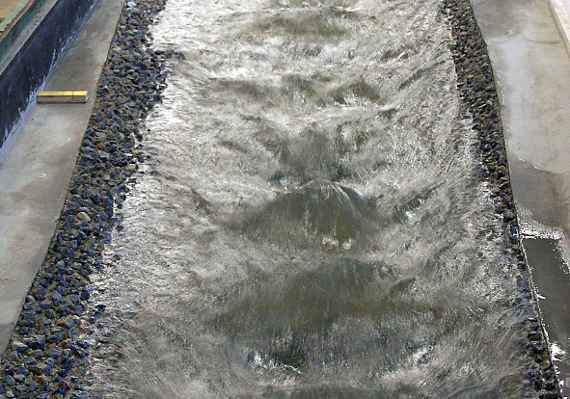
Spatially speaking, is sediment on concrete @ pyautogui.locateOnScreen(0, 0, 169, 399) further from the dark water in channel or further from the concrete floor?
the concrete floor

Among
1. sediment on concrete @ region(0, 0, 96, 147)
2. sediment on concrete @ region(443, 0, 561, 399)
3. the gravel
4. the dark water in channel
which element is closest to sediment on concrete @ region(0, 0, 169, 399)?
the gravel

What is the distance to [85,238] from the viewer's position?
7.75 meters

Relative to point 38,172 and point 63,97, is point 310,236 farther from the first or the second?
point 63,97

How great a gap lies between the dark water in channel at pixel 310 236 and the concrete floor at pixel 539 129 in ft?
1.13

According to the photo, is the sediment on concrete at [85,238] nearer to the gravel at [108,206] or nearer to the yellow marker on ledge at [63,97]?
the gravel at [108,206]

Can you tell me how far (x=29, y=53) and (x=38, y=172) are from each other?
1689 millimetres

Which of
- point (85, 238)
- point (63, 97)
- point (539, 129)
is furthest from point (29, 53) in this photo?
point (539, 129)

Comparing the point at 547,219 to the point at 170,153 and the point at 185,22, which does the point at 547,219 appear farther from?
the point at 185,22

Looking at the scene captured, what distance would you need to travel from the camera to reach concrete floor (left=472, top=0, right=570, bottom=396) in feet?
24.3

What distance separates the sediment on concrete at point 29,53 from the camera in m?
8.65

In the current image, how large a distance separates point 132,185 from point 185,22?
12.0 ft

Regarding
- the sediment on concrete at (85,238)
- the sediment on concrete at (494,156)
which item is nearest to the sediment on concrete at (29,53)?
the sediment on concrete at (85,238)

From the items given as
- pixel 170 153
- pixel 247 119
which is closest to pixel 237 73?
pixel 247 119

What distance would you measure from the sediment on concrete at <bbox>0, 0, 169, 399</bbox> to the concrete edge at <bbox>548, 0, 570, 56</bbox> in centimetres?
493
